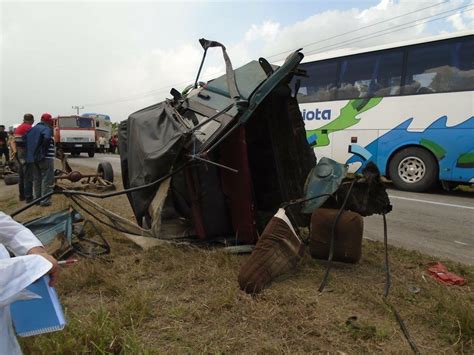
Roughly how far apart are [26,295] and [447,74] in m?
9.72

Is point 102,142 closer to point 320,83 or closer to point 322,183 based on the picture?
point 320,83

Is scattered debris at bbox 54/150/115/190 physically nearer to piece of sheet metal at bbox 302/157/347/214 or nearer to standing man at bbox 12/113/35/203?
standing man at bbox 12/113/35/203

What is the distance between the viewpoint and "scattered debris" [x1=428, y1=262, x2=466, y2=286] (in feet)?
10.9

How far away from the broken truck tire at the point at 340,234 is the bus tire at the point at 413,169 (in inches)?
272

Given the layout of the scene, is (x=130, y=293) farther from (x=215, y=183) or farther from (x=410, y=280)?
(x=410, y=280)

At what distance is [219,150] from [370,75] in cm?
767

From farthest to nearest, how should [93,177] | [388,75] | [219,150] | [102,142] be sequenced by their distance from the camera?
[102,142] → [388,75] → [93,177] → [219,150]

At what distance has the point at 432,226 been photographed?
19.9ft

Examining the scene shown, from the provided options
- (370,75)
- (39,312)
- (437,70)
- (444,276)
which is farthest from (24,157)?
(437,70)

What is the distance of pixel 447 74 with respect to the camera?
29.2ft

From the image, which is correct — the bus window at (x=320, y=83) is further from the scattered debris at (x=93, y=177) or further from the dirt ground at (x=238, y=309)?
the dirt ground at (x=238, y=309)

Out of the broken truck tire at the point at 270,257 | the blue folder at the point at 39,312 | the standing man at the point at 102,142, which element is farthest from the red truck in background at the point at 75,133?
the blue folder at the point at 39,312

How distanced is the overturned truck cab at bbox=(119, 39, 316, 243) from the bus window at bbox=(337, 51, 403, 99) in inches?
258

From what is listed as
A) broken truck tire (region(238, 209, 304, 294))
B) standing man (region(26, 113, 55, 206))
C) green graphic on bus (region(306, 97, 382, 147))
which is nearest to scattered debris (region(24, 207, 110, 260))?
broken truck tire (region(238, 209, 304, 294))
